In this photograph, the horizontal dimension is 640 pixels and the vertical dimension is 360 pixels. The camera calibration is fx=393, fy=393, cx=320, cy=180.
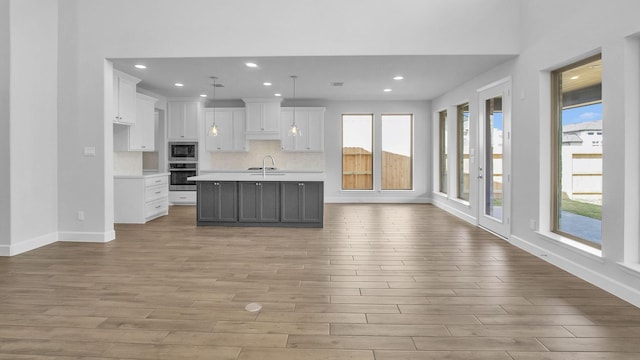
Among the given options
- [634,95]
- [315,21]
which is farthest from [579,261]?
[315,21]

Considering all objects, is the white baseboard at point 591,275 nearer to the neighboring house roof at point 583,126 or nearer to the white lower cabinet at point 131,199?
the neighboring house roof at point 583,126

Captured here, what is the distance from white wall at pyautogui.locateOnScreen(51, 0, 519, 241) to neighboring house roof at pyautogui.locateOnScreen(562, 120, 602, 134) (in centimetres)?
134

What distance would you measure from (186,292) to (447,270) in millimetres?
2478

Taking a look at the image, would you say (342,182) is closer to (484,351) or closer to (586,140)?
(586,140)

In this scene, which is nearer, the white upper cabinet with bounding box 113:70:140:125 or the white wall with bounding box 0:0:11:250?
the white wall with bounding box 0:0:11:250

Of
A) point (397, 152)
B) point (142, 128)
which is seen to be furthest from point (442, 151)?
point (142, 128)

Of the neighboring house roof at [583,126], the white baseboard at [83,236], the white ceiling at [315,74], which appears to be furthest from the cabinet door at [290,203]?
the neighboring house roof at [583,126]

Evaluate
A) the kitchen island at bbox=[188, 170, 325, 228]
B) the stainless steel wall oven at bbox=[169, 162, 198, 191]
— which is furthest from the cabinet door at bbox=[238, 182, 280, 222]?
the stainless steel wall oven at bbox=[169, 162, 198, 191]

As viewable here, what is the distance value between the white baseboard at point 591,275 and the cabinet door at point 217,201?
4.35m

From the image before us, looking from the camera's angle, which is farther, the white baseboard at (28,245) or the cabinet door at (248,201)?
the cabinet door at (248,201)

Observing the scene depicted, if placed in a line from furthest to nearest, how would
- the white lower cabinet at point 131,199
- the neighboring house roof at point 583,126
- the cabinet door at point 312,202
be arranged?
the white lower cabinet at point 131,199 < the cabinet door at point 312,202 < the neighboring house roof at point 583,126

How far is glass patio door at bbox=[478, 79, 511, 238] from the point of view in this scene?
5.45 meters

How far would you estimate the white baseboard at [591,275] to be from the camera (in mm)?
3055

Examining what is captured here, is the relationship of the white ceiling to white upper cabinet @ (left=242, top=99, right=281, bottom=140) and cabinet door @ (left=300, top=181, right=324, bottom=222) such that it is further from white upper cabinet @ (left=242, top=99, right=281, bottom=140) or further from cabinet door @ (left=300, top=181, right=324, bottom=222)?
cabinet door @ (left=300, top=181, right=324, bottom=222)
